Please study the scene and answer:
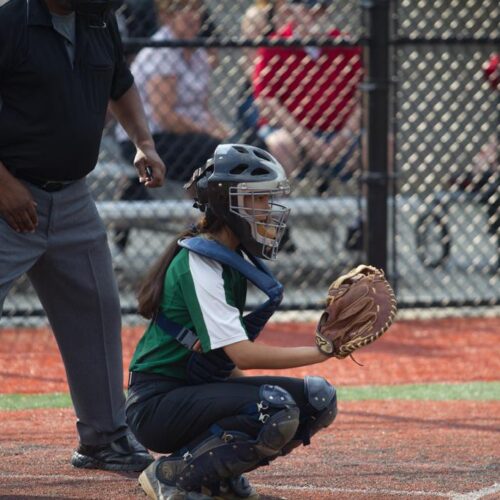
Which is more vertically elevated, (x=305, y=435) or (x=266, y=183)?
(x=266, y=183)

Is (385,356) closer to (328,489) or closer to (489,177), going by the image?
(489,177)

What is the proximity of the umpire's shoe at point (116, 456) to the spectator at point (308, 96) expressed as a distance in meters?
4.36

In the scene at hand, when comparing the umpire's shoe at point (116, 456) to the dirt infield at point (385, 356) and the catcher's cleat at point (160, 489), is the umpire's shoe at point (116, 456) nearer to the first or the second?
the catcher's cleat at point (160, 489)

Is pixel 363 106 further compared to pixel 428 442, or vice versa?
pixel 363 106

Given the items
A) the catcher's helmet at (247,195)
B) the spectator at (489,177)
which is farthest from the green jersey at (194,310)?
the spectator at (489,177)

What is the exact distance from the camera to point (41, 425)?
538 centimetres

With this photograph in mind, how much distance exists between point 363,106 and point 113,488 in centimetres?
458

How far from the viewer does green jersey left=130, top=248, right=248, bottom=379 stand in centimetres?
376

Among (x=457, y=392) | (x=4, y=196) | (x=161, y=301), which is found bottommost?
(x=457, y=392)

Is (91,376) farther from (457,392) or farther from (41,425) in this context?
(457,392)

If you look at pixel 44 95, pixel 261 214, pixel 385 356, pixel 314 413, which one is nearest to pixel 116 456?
pixel 314 413

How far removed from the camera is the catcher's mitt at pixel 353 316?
3758 millimetres

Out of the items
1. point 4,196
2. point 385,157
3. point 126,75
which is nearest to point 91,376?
point 4,196

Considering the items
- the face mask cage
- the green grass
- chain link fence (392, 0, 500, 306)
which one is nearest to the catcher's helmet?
the face mask cage
